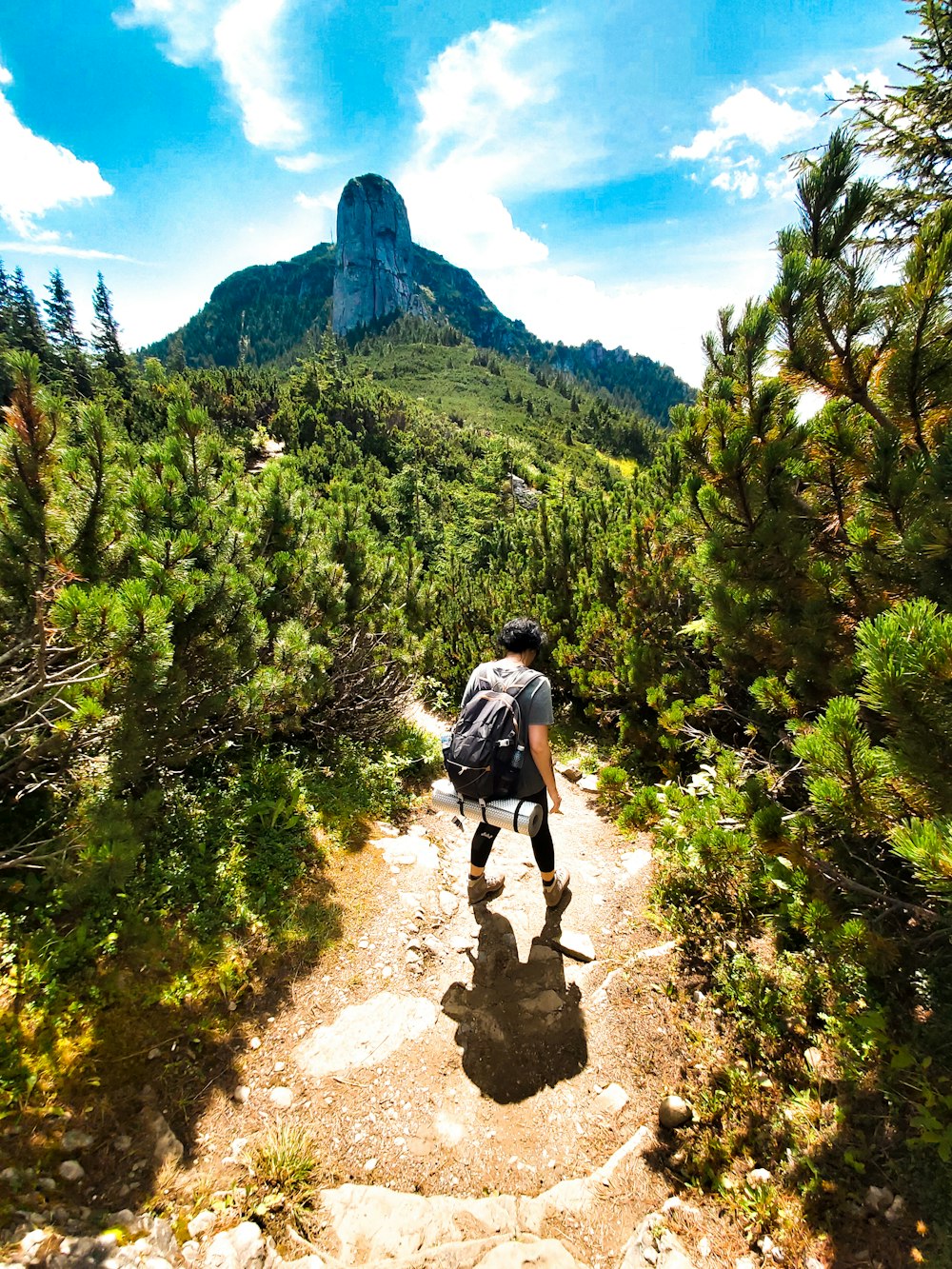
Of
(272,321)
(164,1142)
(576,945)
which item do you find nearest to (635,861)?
(576,945)

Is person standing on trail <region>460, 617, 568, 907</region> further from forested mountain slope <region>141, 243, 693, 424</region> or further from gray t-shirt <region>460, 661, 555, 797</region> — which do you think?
forested mountain slope <region>141, 243, 693, 424</region>

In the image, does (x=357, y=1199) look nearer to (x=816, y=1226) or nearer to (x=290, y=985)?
(x=290, y=985)

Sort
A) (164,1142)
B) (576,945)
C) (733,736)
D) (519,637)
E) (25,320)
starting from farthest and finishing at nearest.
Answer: (25,320)
(733,736)
(576,945)
(519,637)
(164,1142)

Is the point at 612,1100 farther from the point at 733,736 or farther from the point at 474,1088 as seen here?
the point at 733,736

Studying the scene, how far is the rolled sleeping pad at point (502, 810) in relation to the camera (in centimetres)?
362

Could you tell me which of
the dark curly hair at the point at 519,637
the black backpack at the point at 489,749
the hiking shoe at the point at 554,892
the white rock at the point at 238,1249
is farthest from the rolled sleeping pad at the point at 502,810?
the white rock at the point at 238,1249

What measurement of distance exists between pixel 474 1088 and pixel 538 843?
64.2 inches

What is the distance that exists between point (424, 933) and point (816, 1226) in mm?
2903

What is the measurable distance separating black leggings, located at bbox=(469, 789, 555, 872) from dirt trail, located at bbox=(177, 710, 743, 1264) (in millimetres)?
583

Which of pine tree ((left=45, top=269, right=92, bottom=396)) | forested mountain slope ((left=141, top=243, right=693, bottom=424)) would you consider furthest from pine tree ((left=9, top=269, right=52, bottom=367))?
forested mountain slope ((left=141, top=243, right=693, bottom=424))

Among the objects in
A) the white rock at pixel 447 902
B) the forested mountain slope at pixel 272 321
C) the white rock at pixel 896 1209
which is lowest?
the white rock at pixel 447 902

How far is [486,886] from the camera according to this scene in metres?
4.75

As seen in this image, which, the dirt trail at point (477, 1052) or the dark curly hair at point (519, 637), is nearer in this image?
the dirt trail at point (477, 1052)

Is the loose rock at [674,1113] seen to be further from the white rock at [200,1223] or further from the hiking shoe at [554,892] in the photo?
the white rock at [200,1223]
